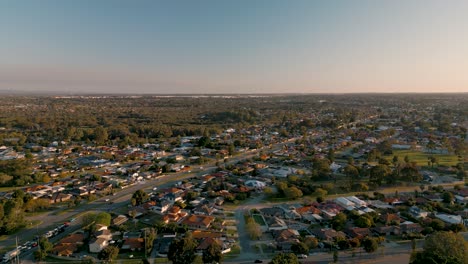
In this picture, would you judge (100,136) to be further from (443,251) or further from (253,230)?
(443,251)

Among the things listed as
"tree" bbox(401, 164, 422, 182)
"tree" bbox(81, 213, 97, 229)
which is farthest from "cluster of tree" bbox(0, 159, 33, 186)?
"tree" bbox(401, 164, 422, 182)

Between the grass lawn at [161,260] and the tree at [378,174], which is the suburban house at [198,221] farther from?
the tree at [378,174]

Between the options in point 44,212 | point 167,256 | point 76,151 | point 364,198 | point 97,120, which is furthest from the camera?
point 97,120

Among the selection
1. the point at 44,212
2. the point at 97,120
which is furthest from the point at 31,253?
the point at 97,120

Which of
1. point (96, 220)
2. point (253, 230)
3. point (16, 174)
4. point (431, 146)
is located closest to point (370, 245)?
point (253, 230)

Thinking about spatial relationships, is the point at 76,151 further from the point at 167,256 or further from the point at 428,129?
the point at 428,129

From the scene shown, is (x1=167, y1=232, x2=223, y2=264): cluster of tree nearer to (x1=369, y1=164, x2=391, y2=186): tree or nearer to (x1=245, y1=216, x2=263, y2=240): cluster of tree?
(x1=245, y1=216, x2=263, y2=240): cluster of tree

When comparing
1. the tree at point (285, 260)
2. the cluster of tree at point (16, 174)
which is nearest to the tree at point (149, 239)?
the tree at point (285, 260)
